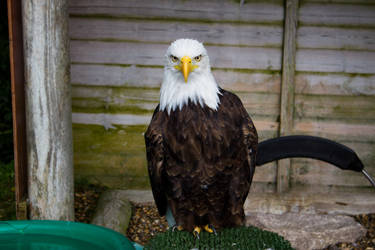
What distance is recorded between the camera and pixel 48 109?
2.83 m

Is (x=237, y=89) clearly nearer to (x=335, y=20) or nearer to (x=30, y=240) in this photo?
(x=335, y=20)

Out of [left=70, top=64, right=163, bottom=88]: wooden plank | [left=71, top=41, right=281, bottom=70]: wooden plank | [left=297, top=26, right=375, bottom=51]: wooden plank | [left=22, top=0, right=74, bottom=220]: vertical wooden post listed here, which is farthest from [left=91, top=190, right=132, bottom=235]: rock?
[left=297, top=26, right=375, bottom=51]: wooden plank

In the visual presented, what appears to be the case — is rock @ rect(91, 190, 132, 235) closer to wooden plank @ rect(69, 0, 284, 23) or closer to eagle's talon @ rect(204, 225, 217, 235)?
eagle's talon @ rect(204, 225, 217, 235)

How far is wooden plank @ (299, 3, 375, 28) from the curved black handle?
54.6 inches

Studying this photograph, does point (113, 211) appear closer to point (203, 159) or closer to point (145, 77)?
point (145, 77)

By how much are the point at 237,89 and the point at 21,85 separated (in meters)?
1.87

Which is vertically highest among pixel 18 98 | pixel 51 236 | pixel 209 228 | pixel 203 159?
pixel 18 98

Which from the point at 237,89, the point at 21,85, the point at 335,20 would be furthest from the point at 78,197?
the point at 335,20

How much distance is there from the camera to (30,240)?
1872 millimetres

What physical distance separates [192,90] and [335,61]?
7.33 feet

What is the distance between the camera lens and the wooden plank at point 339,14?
3857mm

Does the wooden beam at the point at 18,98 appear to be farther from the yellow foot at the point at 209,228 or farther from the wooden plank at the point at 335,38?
the wooden plank at the point at 335,38

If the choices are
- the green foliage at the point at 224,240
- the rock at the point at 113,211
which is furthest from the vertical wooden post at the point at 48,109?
the green foliage at the point at 224,240

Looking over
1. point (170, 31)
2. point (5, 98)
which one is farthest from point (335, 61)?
point (5, 98)
